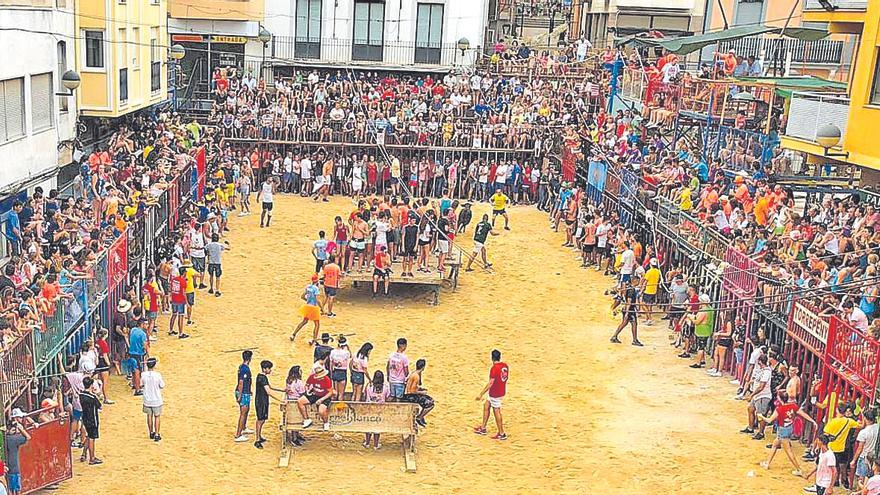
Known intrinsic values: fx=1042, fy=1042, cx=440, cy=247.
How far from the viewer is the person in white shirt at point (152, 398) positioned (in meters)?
16.6

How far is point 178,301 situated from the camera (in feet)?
71.6

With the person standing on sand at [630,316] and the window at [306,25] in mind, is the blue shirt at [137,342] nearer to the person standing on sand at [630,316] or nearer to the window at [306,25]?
the person standing on sand at [630,316]

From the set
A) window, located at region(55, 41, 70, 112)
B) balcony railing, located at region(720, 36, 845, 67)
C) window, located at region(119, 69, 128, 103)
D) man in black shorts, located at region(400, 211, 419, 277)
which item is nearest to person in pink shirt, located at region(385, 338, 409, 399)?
man in black shorts, located at region(400, 211, 419, 277)

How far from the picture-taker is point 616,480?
53.8ft

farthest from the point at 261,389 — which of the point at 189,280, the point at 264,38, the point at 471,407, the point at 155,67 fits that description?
the point at 264,38

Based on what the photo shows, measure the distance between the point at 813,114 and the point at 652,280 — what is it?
5085 millimetres

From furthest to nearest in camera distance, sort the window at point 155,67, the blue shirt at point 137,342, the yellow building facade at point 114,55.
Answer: the window at point 155,67 → the yellow building facade at point 114,55 → the blue shirt at point 137,342

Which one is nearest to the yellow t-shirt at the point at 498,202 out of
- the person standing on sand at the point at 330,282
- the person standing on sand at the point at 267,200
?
the person standing on sand at the point at 267,200

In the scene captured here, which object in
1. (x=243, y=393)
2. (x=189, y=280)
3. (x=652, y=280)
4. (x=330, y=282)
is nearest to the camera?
(x=243, y=393)

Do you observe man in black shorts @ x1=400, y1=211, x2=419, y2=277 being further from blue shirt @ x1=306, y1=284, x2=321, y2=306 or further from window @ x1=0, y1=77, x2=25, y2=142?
window @ x1=0, y1=77, x2=25, y2=142

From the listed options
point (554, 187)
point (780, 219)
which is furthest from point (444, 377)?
point (554, 187)

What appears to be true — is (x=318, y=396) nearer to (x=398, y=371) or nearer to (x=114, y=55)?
(x=398, y=371)

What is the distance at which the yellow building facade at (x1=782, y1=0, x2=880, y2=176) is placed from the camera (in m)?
20.2

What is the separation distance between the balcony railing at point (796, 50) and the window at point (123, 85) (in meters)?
19.7
